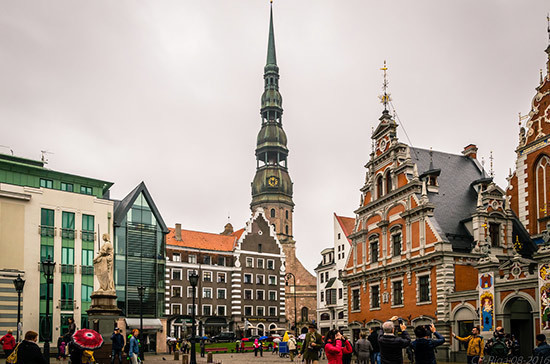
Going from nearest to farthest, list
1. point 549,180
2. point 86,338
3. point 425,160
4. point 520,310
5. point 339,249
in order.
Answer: point 86,338 < point 520,310 < point 549,180 < point 425,160 < point 339,249

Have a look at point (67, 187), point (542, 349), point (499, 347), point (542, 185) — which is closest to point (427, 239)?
point (542, 185)

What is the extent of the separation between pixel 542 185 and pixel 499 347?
70.3 feet

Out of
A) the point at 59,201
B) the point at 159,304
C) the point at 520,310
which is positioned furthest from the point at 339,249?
the point at 520,310

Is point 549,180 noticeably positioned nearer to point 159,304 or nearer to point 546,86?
point 546,86

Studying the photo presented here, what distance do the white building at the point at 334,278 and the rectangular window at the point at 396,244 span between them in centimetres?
2836

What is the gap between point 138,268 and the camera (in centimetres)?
5503

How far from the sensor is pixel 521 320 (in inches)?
1299

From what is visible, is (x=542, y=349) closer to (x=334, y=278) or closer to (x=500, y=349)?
(x=500, y=349)

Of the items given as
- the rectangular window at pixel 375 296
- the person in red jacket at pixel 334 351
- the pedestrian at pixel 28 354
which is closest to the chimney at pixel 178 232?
the rectangular window at pixel 375 296

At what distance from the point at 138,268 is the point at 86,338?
3961 centimetres

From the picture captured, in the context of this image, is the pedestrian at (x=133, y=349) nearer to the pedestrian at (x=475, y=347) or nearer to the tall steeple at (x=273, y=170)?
the pedestrian at (x=475, y=347)

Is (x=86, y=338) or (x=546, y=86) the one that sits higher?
(x=546, y=86)

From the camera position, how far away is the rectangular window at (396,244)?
4286 centimetres

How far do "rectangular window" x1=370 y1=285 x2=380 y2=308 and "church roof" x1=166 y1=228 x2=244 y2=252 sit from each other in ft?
109
